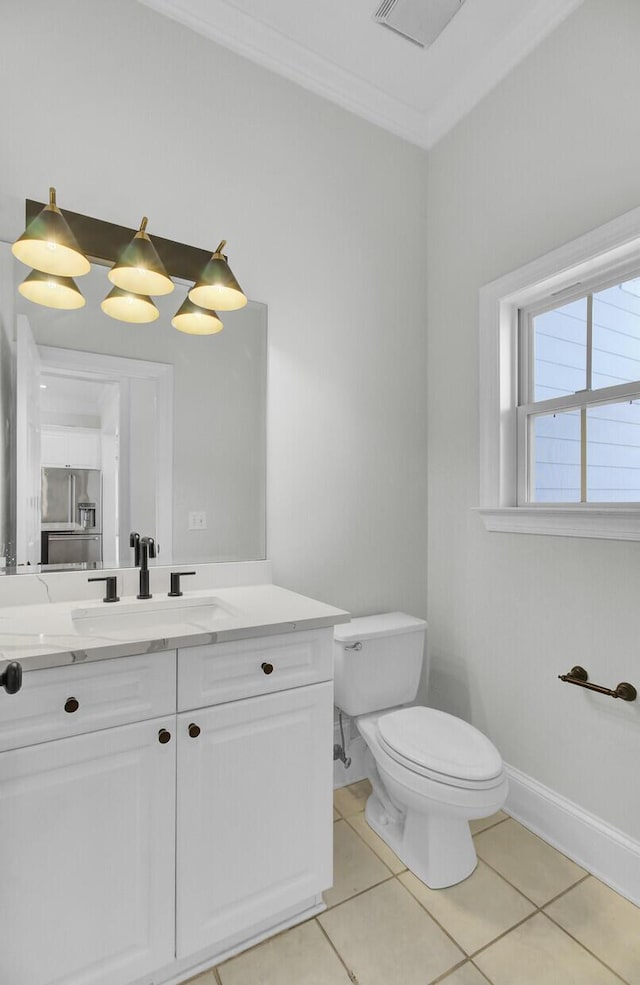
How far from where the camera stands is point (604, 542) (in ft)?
5.22

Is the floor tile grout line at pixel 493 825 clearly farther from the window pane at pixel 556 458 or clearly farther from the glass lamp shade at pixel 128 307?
the glass lamp shade at pixel 128 307

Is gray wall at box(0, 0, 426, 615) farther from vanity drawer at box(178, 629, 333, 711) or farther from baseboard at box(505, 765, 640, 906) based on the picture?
baseboard at box(505, 765, 640, 906)

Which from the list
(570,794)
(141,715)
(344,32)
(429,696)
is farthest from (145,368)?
(570,794)

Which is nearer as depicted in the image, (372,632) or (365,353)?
(372,632)

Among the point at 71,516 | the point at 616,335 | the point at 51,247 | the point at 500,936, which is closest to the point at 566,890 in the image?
the point at 500,936

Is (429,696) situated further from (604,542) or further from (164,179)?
(164,179)

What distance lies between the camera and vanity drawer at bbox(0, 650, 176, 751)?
3.33 feet

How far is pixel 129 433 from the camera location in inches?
65.5

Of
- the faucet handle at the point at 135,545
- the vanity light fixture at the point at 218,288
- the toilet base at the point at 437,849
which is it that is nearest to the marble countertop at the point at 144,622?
the faucet handle at the point at 135,545

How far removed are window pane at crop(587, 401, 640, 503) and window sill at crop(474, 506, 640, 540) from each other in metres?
0.09

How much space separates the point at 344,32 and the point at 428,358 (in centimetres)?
126

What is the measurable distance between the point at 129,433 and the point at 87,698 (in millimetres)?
879

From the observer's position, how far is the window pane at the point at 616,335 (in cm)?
159

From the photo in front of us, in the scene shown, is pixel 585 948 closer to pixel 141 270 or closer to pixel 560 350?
pixel 560 350
